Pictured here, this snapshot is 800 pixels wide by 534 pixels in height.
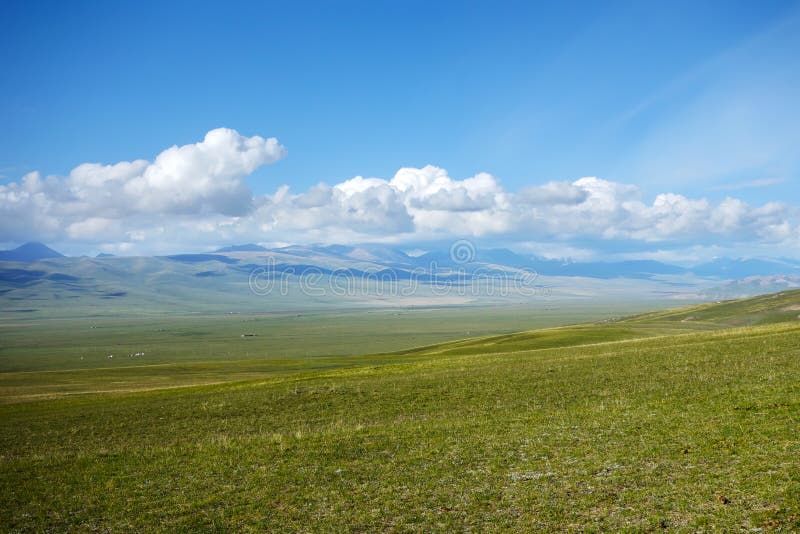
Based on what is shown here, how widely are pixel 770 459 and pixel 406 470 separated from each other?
10210 mm

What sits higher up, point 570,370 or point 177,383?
point 570,370

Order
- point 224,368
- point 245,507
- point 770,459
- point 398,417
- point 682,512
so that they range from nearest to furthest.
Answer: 1. point 682,512
2. point 770,459
3. point 245,507
4. point 398,417
5. point 224,368

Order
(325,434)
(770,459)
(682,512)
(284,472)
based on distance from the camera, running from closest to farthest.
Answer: (682,512) → (770,459) → (284,472) → (325,434)

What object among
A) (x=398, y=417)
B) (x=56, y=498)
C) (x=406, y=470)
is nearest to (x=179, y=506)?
(x=56, y=498)

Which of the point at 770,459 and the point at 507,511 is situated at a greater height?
the point at 770,459

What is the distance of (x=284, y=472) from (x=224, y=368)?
77.1m

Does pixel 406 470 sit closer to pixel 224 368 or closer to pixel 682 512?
pixel 682 512

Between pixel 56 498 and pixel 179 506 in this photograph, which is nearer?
pixel 179 506

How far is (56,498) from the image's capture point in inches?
705

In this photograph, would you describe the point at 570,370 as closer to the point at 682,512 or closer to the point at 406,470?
the point at 406,470

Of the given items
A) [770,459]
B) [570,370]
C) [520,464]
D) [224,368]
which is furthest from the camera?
[224,368]

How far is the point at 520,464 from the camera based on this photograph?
56.5 ft

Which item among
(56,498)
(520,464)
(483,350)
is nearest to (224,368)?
(483,350)

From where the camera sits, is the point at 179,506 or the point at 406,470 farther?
the point at 406,470
